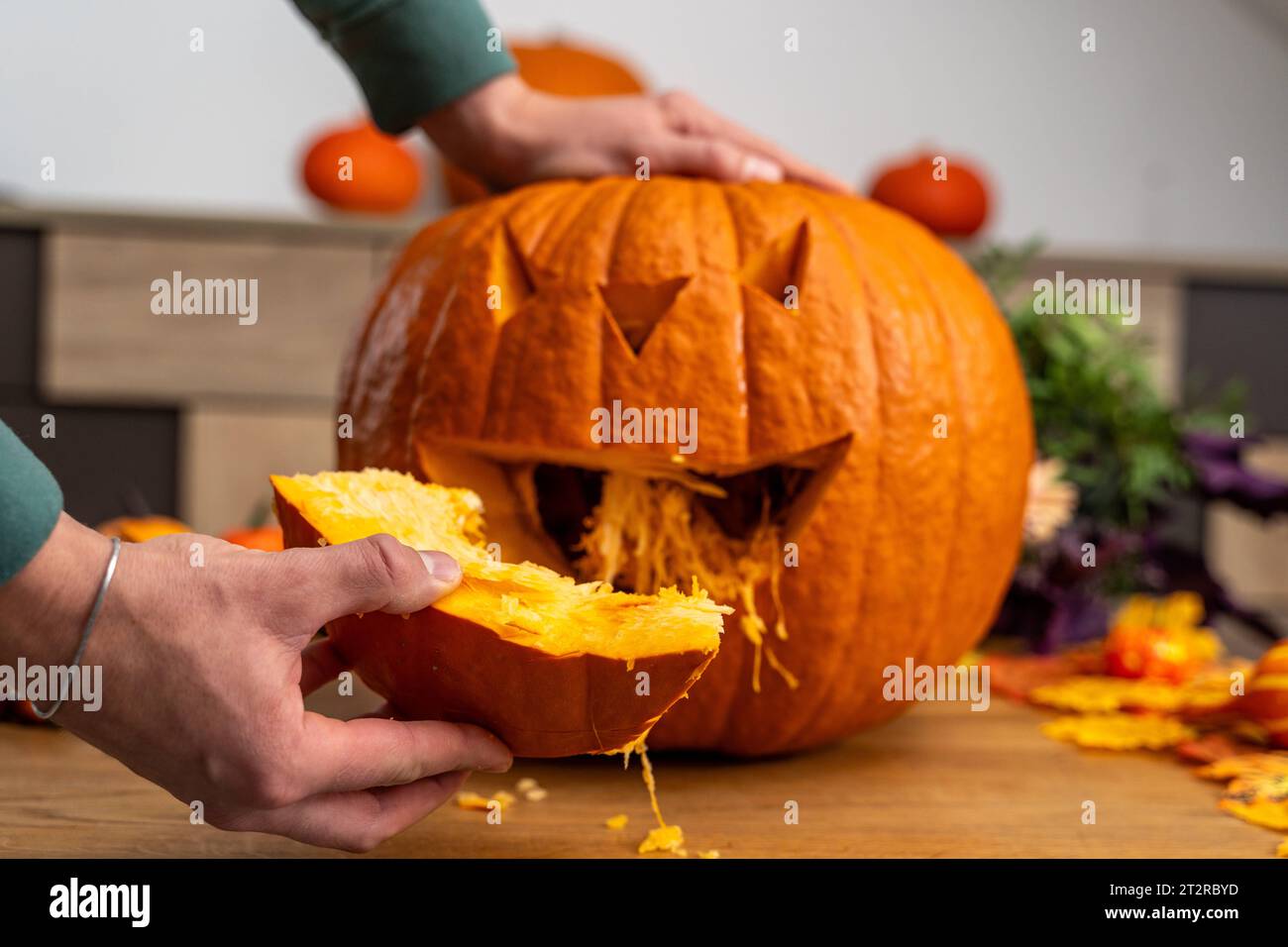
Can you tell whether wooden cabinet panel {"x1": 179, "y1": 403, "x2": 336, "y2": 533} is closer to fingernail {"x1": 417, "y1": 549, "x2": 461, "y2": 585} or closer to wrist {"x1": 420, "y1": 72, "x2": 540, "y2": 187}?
wrist {"x1": 420, "y1": 72, "x2": 540, "y2": 187}

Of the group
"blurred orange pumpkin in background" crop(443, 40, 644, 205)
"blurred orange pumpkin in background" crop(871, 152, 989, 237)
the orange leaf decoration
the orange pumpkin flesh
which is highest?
"blurred orange pumpkin in background" crop(443, 40, 644, 205)

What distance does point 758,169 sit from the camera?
38.2 inches

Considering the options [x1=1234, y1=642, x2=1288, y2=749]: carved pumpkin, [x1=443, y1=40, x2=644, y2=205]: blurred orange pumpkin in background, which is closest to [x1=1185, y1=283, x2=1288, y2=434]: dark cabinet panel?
[x1=443, y1=40, x2=644, y2=205]: blurred orange pumpkin in background

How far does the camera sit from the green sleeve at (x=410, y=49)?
103 cm

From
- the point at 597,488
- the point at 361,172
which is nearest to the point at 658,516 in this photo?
the point at 597,488

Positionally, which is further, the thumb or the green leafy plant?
the green leafy plant

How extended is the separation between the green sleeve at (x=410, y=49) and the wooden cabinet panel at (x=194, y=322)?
1.25 metres

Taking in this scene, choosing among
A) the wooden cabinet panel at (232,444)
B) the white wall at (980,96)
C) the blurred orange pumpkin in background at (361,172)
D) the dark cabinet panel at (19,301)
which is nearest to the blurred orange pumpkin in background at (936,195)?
the white wall at (980,96)

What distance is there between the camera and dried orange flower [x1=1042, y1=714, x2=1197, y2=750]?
0.90m

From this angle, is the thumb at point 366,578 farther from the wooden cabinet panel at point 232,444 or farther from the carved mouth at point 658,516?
the wooden cabinet panel at point 232,444

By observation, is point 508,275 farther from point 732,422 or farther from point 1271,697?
point 1271,697
